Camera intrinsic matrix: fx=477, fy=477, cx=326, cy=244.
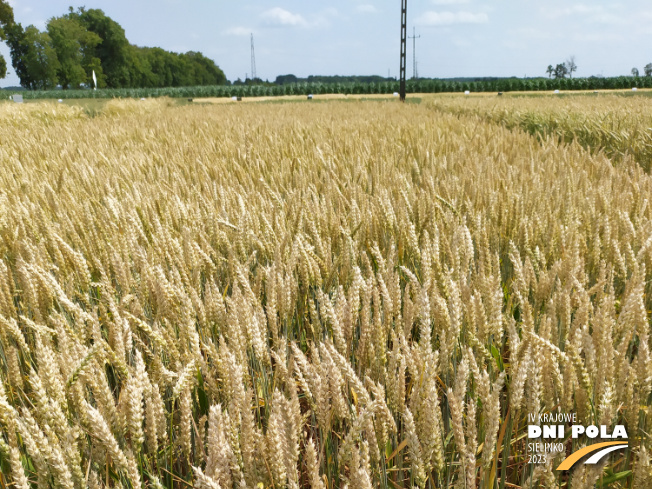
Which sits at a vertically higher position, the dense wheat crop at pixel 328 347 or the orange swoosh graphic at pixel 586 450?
the dense wheat crop at pixel 328 347

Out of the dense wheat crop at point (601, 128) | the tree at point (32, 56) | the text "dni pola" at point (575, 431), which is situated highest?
the tree at point (32, 56)

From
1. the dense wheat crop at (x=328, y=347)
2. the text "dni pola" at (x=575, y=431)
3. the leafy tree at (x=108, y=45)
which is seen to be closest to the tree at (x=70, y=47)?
the leafy tree at (x=108, y=45)

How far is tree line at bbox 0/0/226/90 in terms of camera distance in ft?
167

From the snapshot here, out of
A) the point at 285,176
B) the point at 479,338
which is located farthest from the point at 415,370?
the point at 285,176

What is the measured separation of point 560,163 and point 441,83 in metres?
44.0

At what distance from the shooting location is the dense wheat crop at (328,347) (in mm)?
705

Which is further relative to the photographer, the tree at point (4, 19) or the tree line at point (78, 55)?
the tree line at point (78, 55)

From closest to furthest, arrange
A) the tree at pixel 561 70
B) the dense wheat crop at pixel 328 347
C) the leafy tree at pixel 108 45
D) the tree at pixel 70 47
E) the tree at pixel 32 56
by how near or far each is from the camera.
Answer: the dense wheat crop at pixel 328 347, the tree at pixel 32 56, the tree at pixel 70 47, the leafy tree at pixel 108 45, the tree at pixel 561 70

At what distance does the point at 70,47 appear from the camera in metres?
54.8

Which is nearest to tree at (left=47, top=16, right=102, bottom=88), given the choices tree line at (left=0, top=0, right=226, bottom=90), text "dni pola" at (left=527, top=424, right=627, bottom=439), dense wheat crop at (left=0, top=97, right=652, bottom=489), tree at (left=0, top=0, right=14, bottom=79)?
tree line at (left=0, top=0, right=226, bottom=90)

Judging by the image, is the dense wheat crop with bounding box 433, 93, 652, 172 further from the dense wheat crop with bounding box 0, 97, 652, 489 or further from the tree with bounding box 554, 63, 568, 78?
the tree with bounding box 554, 63, 568, 78

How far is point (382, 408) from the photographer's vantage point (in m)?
0.71

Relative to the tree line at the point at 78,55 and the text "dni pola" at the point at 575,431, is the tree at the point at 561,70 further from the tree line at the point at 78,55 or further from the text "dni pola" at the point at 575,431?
the text "dni pola" at the point at 575,431

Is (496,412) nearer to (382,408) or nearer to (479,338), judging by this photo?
(382,408)
